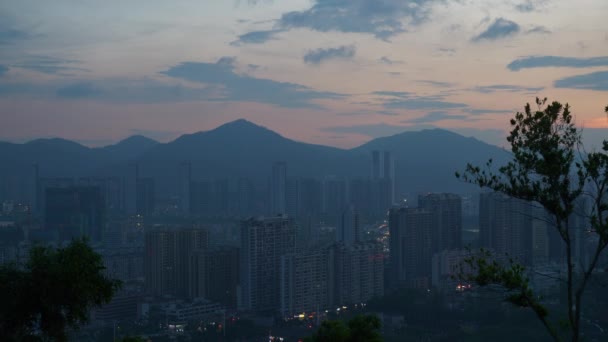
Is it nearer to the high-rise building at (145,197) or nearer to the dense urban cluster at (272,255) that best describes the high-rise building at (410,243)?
the dense urban cluster at (272,255)

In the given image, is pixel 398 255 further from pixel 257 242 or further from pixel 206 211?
pixel 206 211

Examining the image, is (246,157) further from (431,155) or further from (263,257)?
(263,257)

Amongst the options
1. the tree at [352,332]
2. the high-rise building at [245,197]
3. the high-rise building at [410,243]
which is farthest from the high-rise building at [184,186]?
the tree at [352,332]

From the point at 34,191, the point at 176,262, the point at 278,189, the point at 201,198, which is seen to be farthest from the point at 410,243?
the point at 201,198

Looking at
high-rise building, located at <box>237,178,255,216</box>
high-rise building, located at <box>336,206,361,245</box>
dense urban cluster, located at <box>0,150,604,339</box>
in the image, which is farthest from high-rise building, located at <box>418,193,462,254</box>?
high-rise building, located at <box>237,178,255,216</box>

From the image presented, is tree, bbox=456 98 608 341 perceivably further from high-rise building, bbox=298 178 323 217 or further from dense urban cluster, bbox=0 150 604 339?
high-rise building, bbox=298 178 323 217
